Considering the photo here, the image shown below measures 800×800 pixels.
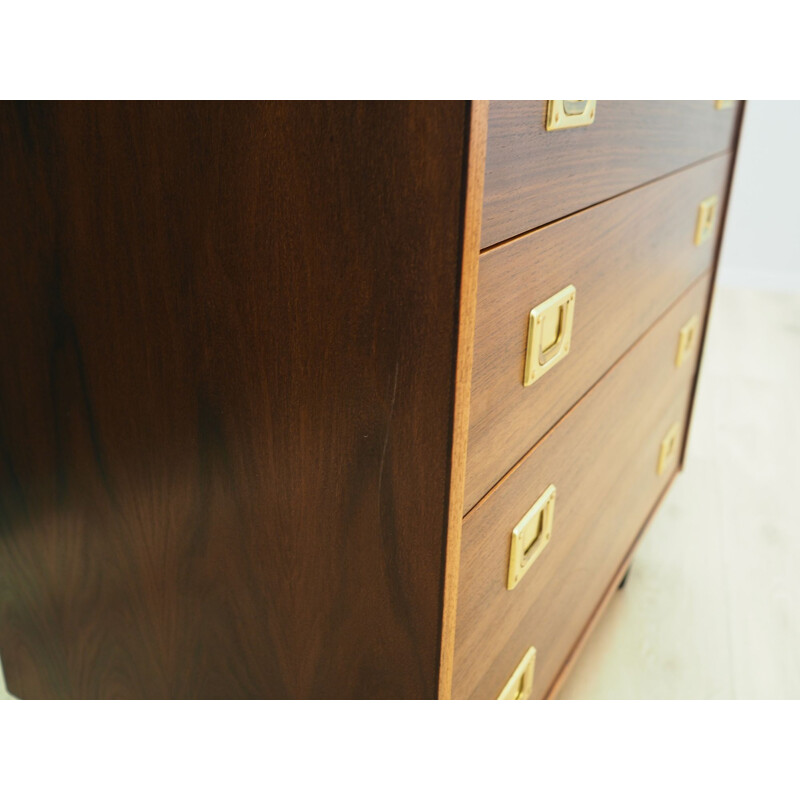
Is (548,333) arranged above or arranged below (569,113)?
below

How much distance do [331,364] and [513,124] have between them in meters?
0.18

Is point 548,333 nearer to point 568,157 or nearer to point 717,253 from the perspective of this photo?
point 568,157

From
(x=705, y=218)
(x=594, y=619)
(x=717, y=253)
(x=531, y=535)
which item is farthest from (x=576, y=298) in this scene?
(x=717, y=253)

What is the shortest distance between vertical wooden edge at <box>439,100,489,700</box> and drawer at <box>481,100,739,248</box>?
27mm

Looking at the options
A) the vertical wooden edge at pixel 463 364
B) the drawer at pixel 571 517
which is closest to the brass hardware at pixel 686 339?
the drawer at pixel 571 517

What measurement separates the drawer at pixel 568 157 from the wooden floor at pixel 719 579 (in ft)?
2.12

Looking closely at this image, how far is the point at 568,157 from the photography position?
0.60 meters

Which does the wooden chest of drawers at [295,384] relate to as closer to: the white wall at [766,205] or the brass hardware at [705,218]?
the brass hardware at [705,218]

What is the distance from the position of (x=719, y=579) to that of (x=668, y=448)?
23 centimetres

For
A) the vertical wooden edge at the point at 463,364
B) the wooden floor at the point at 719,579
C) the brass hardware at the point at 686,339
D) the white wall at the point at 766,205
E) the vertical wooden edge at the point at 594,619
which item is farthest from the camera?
the white wall at the point at 766,205

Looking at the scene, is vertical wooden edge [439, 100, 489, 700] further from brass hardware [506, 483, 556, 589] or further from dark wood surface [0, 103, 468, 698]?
brass hardware [506, 483, 556, 589]

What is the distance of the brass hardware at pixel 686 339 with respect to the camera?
1220 millimetres

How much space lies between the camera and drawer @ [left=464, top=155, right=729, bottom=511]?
52 centimetres

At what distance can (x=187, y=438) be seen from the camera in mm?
580
